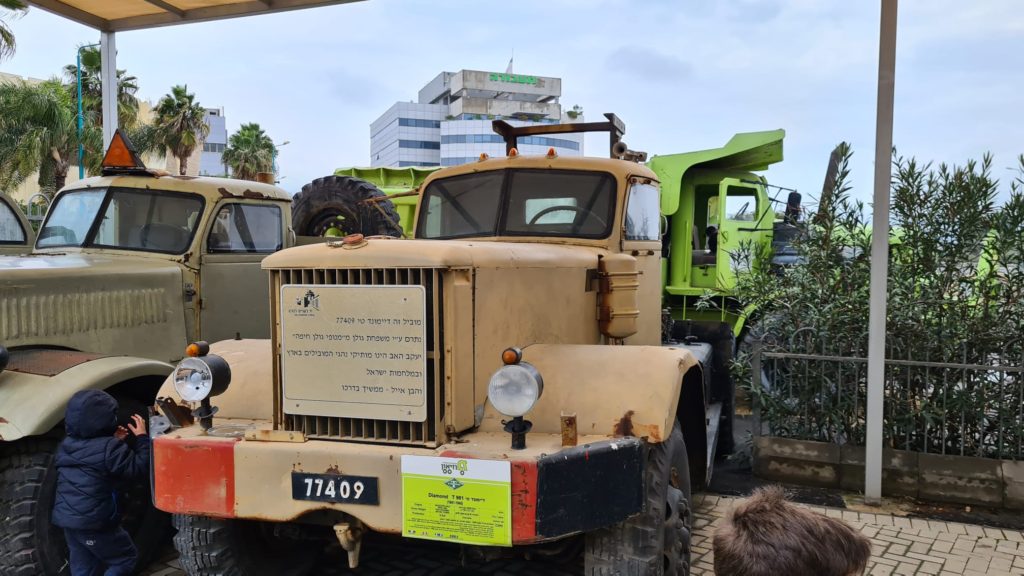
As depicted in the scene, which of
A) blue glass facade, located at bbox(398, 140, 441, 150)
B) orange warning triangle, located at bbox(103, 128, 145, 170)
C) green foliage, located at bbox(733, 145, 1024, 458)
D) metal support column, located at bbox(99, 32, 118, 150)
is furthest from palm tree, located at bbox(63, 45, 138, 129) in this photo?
blue glass facade, located at bbox(398, 140, 441, 150)

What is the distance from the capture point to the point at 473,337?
11.2ft

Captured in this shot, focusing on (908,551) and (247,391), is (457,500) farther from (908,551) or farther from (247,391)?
(908,551)

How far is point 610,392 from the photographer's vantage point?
11.1 ft

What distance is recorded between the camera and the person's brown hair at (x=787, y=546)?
152 cm

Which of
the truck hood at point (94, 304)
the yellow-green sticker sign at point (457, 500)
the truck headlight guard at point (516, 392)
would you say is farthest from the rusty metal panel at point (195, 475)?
the truck hood at point (94, 304)

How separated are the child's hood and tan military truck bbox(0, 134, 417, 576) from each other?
26 centimetres

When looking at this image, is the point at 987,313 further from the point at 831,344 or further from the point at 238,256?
the point at 238,256

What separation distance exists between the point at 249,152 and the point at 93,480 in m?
39.0

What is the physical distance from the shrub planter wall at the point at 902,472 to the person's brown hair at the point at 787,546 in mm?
4618

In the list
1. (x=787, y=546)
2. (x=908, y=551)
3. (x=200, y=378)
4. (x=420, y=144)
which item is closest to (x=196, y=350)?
(x=200, y=378)

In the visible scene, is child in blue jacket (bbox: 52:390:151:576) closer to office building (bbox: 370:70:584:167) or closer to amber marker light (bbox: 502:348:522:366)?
amber marker light (bbox: 502:348:522:366)

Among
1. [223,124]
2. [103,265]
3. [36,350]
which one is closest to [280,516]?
[36,350]

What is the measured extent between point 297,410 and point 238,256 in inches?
113

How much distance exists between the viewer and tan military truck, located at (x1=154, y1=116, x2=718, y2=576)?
3.02 metres
